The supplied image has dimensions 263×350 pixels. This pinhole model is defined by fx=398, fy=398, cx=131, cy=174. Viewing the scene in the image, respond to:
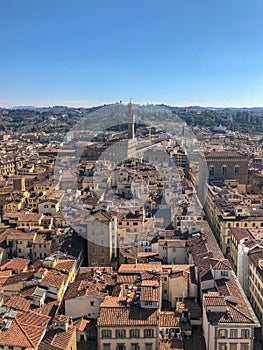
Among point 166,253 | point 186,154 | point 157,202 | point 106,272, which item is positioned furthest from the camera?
point 186,154

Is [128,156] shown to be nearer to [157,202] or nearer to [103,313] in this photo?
[157,202]

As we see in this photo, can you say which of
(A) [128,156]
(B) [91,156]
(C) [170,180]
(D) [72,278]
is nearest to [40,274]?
(D) [72,278]

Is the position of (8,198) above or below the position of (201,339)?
above

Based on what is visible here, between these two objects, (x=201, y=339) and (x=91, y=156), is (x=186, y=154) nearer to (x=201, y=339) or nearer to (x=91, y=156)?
(x=91, y=156)

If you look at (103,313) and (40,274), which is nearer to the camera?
(103,313)

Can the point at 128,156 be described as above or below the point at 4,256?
above

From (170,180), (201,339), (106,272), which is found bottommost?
(201,339)

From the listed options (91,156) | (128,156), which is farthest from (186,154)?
(91,156)

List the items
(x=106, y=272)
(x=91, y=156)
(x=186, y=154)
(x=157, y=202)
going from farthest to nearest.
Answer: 1. (x=91, y=156)
2. (x=186, y=154)
3. (x=157, y=202)
4. (x=106, y=272)

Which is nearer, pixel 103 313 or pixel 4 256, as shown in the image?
pixel 103 313
